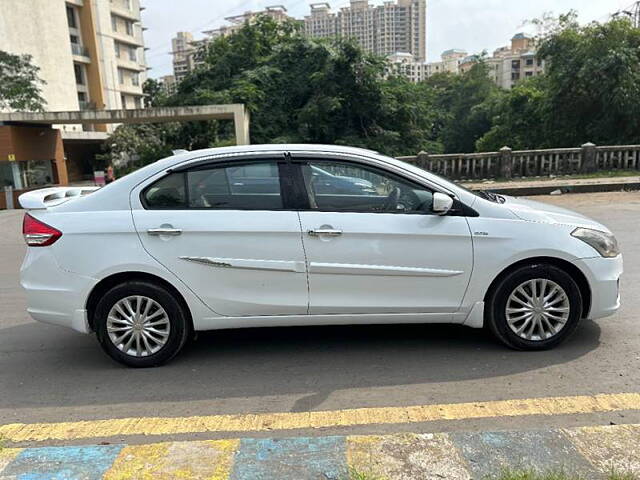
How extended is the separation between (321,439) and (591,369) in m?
2.07

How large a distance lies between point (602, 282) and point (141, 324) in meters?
3.42

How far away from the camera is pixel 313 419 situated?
3.01 m

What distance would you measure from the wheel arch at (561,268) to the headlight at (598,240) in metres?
0.22

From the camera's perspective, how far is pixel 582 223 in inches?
153

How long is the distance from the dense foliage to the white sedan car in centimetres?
2032

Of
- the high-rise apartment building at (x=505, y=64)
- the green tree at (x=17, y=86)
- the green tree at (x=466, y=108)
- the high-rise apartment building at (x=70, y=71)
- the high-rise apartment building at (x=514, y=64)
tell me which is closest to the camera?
the high-rise apartment building at (x=70, y=71)

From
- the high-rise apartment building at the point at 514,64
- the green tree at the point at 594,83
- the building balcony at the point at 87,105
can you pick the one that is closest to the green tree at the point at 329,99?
the green tree at the point at 594,83

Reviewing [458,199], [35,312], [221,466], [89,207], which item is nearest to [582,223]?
[458,199]

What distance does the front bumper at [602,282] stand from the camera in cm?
376

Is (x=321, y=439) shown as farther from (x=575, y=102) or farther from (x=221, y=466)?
(x=575, y=102)

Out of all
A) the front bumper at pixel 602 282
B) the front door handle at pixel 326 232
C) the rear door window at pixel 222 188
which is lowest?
the front bumper at pixel 602 282

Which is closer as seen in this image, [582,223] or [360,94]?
[582,223]

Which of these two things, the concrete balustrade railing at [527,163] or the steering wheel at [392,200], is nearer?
the steering wheel at [392,200]

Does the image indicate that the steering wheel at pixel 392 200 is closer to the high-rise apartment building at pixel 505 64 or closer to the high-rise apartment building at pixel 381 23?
the high-rise apartment building at pixel 381 23
